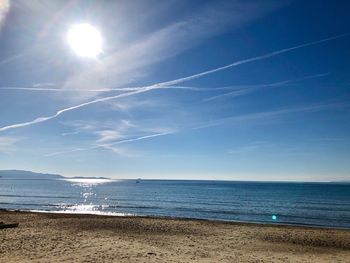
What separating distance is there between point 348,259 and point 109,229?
62.5 ft

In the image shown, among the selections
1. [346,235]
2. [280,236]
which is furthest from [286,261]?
[346,235]

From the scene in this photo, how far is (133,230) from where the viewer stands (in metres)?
30.9

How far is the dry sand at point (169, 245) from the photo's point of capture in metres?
18.7

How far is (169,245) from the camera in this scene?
23.3 m

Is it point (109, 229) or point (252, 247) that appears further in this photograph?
point (109, 229)

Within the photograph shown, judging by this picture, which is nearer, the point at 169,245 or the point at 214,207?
the point at 169,245

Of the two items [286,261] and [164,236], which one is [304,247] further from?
[164,236]

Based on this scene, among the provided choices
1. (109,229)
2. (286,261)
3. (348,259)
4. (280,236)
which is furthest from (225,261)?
(109,229)

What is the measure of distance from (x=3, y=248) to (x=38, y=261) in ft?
15.4

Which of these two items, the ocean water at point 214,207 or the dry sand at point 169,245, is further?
the ocean water at point 214,207

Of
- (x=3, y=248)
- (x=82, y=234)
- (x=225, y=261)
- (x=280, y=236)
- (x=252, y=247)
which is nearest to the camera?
(x=225, y=261)

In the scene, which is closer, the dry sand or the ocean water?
the dry sand

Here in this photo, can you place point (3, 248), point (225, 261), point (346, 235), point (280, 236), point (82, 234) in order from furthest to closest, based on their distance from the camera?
point (346, 235)
point (280, 236)
point (82, 234)
point (3, 248)
point (225, 261)

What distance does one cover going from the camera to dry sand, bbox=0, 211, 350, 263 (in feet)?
61.4
